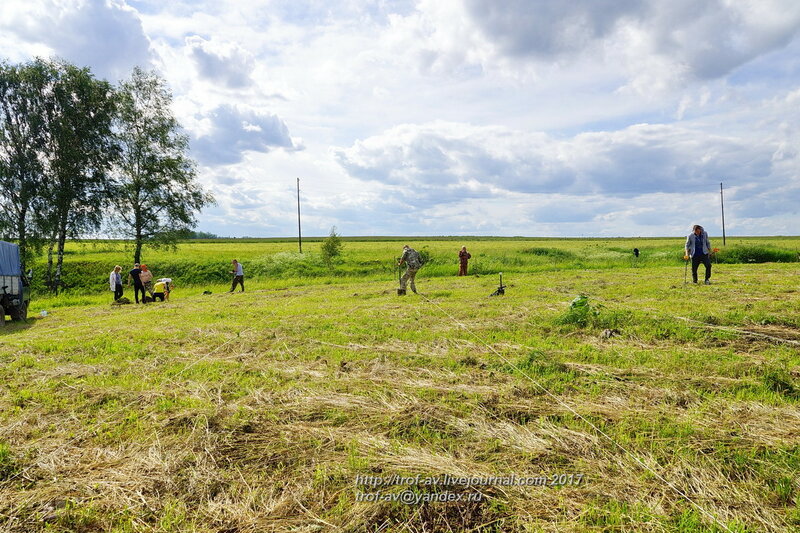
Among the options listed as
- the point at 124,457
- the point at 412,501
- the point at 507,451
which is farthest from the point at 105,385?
the point at 507,451

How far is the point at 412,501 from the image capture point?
3199 mm

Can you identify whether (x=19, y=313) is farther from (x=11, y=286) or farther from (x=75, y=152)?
(x=75, y=152)

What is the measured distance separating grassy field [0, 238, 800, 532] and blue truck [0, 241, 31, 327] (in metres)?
7.38

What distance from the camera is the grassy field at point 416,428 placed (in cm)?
309

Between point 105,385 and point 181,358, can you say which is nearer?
point 105,385

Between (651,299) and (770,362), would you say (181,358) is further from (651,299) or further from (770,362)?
(651,299)

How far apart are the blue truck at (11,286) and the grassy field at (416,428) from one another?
24.2 ft

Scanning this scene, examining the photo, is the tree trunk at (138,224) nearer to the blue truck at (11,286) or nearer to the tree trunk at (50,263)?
the tree trunk at (50,263)

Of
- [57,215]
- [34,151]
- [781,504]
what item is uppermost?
[34,151]

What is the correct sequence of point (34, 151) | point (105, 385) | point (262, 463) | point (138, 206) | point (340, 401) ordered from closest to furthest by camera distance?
point (262, 463)
point (340, 401)
point (105, 385)
point (34, 151)
point (138, 206)

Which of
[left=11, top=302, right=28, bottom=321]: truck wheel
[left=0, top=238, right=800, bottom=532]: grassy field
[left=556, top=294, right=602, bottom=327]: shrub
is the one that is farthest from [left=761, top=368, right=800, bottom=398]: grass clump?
[left=11, top=302, right=28, bottom=321]: truck wheel

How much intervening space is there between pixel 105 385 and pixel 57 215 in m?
30.1

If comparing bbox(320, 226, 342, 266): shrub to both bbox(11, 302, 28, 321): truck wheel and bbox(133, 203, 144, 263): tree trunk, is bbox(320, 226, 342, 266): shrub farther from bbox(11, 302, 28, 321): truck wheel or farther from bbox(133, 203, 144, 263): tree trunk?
Answer: bbox(11, 302, 28, 321): truck wheel

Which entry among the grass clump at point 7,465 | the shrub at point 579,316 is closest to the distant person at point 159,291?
the grass clump at point 7,465
